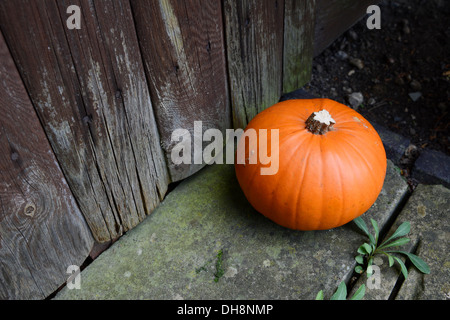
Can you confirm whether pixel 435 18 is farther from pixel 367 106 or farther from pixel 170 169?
pixel 170 169

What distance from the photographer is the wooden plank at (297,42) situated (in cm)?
200

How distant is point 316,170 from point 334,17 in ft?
4.25

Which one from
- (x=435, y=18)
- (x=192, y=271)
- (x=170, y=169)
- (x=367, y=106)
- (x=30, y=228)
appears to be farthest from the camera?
(x=435, y=18)

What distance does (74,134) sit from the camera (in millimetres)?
1396

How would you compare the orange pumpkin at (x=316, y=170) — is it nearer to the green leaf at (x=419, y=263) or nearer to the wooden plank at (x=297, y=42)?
the green leaf at (x=419, y=263)

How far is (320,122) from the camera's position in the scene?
5.20 ft

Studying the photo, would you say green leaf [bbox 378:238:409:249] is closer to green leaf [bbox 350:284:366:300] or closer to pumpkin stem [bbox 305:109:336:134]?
green leaf [bbox 350:284:366:300]

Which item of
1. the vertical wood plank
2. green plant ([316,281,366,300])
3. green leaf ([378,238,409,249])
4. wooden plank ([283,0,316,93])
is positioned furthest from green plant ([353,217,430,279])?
wooden plank ([283,0,316,93])

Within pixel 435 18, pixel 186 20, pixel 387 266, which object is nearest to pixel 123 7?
pixel 186 20

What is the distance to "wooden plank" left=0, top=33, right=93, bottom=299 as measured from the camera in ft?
3.99

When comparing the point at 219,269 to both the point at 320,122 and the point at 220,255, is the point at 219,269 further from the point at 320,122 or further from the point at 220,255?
the point at 320,122

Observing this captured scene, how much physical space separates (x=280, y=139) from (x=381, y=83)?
51.5 inches

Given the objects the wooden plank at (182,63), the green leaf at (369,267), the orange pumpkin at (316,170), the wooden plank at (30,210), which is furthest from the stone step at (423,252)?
the wooden plank at (30,210)

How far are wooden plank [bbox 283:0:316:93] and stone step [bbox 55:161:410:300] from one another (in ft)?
2.50
